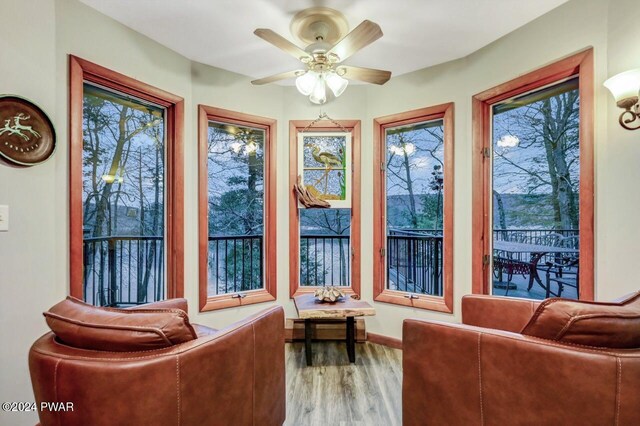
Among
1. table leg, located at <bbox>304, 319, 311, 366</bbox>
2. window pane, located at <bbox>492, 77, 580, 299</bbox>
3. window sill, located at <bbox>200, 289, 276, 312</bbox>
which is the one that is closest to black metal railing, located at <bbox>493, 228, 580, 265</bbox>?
window pane, located at <bbox>492, 77, 580, 299</bbox>

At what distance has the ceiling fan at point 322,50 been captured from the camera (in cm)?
204

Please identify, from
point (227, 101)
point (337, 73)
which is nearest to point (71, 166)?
point (227, 101)

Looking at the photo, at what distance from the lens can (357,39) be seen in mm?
1954

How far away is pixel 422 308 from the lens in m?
3.02

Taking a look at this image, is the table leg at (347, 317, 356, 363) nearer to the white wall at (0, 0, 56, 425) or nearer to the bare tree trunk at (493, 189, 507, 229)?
the bare tree trunk at (493, 189, 507, 229)

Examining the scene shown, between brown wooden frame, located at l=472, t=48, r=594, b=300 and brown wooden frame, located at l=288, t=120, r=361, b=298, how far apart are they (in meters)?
1.14

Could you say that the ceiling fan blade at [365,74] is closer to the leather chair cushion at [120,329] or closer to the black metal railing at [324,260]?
the black metal railing at [324,260]

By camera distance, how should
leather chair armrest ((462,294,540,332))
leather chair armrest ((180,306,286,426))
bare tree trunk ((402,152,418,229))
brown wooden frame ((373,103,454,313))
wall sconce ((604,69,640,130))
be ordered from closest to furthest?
leather chair armrest ((180,306,286,426)), wall sconce ((604,69,640,130)), leather chair armrest ((462,294,540,332)), brown wooden frame ((373,103,454,313)), bare tree trunk ((402,152,418,229))

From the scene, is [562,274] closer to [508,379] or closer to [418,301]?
[418,301]

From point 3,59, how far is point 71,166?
65 centimetres

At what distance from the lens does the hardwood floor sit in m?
1.97

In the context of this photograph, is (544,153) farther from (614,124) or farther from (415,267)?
(415,267)

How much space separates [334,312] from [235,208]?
149 centimetres

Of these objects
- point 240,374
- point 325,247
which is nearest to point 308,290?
point 325,247
